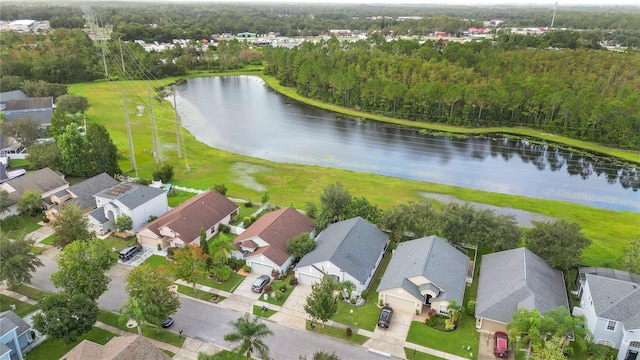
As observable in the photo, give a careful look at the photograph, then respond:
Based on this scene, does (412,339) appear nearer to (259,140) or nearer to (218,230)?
(218,230)

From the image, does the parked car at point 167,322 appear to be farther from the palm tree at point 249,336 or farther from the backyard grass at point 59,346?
the palm tree at point 249,336

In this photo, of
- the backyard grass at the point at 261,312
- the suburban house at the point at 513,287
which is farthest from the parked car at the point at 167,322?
the suburban house at the point at 513,287

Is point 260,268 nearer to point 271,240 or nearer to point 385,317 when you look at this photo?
point 271,240

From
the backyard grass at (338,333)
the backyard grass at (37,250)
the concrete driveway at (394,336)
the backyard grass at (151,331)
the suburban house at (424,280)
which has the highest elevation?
the suburban house at (424,280)

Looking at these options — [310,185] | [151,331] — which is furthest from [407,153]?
[151,331]

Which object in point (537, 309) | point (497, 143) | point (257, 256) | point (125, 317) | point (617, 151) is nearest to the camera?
point (125, 317)

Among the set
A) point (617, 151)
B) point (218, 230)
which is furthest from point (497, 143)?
point (218, 230)

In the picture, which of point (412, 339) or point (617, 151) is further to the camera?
point (617, 151)
